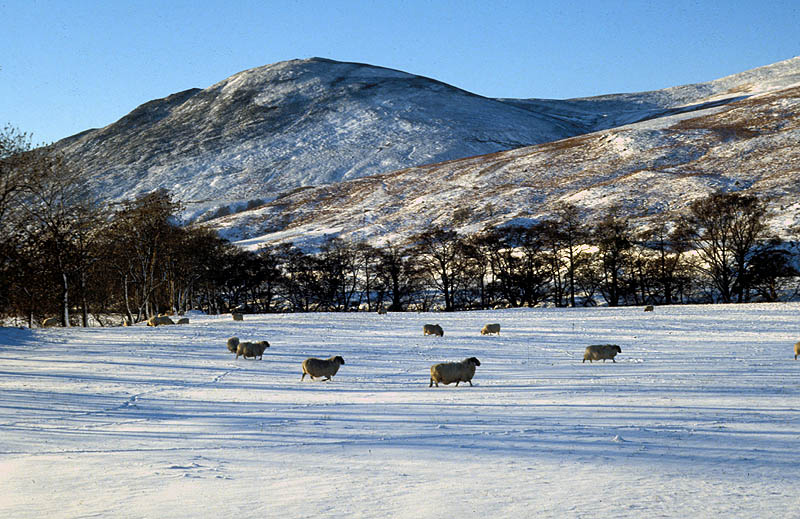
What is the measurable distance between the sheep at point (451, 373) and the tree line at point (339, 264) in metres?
29.4

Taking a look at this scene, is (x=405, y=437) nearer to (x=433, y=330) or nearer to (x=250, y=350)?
(x=250, y=350)

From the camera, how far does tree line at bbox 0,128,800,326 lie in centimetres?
4906

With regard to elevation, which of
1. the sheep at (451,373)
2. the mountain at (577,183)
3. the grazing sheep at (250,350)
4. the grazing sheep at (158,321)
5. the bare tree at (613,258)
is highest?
the mountain at (577,183)

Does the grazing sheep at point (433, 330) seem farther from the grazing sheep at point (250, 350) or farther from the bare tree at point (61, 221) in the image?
the bare tree at point (61, 221)

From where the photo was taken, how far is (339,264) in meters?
101

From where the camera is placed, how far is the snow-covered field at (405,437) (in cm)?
975

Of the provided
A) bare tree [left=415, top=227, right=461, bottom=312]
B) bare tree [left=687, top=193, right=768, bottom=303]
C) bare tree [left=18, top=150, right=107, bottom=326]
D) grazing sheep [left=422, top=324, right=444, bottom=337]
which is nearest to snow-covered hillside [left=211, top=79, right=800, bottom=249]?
bare tree [left=687, top=193, right=768, bottom=303]

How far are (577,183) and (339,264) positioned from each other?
206ft

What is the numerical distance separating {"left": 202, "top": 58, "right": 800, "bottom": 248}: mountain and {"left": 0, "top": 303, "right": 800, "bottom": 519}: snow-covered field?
85769 mm

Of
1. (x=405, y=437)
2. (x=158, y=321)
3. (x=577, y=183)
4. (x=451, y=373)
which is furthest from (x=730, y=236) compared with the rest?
(x=405, y=437)

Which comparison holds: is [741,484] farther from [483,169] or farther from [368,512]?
[483,169]

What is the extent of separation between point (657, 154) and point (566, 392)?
143 metres

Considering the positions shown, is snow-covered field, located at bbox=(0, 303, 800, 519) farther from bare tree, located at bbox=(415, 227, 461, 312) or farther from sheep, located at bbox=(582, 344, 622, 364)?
bare tree, located at bbox=(415, 227, 461, 312)

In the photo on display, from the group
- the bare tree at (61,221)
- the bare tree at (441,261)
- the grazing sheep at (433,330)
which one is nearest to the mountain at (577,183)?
the bare tree at (441,261)
